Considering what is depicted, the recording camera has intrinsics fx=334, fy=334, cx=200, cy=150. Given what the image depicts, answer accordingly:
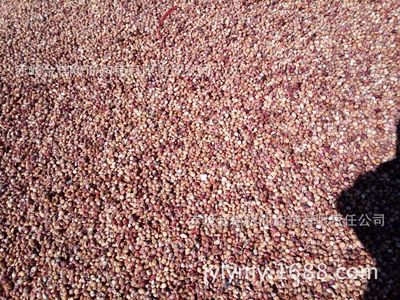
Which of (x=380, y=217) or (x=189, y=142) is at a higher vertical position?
(x=189, y=142)

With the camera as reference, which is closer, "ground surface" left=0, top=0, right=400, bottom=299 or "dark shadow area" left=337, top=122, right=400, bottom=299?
"dark shadow area" left=337, top=122, right=400, bottom=299

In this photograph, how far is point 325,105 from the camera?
4480 mm

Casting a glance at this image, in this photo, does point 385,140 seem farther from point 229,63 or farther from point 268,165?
point 229,63

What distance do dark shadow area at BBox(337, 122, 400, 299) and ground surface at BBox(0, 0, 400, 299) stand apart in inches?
4.4

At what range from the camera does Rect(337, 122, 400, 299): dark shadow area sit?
327 cm

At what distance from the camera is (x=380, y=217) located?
365 cm

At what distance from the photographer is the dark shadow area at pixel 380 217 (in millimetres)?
3273

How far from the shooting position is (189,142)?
A: 14.6 feet

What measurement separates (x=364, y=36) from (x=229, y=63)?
201 cm

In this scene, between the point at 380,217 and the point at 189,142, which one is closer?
the point at 380,217

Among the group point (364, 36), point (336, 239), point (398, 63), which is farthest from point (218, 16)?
point (336, 239)

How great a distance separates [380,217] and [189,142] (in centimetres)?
240

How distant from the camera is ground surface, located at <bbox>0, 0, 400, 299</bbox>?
3.54 m

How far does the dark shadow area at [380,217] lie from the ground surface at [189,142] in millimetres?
111
